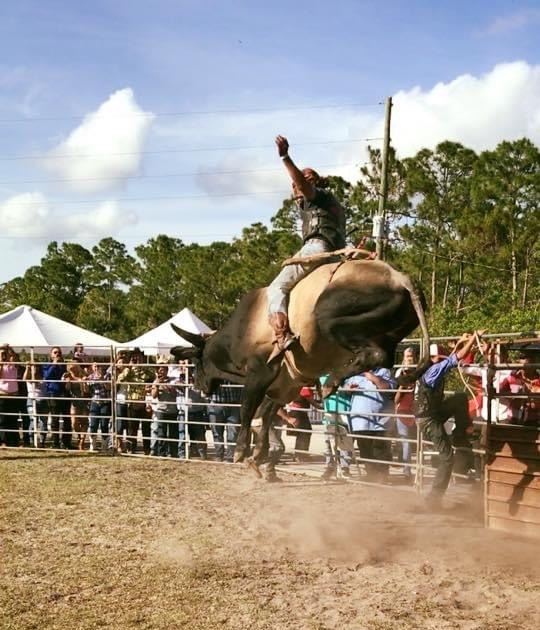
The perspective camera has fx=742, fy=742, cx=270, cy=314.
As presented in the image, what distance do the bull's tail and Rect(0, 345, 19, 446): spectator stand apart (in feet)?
32.2

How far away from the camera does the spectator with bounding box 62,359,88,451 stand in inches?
553

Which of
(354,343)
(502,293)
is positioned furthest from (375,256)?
(502,293)

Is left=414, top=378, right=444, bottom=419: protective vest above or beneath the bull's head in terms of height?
beneath

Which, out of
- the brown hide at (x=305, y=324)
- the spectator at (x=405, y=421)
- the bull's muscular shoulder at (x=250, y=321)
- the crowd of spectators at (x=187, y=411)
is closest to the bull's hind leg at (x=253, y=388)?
the brown hide at (x=305, y=324)

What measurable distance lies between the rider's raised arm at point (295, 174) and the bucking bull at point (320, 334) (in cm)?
67

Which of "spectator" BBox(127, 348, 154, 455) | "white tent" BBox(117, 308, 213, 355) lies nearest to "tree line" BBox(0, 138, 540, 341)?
"white tent" BBox(117, 308, 213, 355)

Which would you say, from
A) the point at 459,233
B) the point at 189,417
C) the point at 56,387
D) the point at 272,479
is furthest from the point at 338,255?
the point at 459,233

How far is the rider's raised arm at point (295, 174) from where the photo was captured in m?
6.16

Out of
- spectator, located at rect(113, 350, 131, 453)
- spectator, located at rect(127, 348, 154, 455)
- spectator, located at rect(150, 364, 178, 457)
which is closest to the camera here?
spectator, located at rect(150, 364, 178, 457)

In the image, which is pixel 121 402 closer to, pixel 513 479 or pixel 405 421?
pixel 405 421

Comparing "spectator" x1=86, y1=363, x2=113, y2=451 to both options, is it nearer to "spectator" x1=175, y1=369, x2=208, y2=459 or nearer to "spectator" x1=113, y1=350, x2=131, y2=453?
"spectator" x1=113, y1=350, x2=131, y2=453

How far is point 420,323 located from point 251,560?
254cm

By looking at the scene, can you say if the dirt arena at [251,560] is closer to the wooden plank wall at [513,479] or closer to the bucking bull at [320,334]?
the wooden plank wall at [513,479]

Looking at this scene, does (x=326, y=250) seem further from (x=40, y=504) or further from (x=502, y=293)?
(x=502, y=293)
